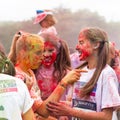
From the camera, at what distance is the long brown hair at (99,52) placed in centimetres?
320

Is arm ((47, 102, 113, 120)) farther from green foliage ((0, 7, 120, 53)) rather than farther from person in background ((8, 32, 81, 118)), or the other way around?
green foliage ((0, 7, 120, 53))

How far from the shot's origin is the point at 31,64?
11.1ft

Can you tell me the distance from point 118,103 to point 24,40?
89 cm

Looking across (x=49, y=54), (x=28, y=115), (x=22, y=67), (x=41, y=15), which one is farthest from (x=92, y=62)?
(x=41, y=15)

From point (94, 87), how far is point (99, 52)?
12.3 inches

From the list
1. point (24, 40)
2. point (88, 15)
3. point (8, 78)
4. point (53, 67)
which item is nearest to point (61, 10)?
point (88, 15)

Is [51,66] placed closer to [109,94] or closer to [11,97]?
[109,94]

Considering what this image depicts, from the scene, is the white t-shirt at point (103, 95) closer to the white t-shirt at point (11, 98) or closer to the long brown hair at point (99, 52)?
the long brown hair at point (99, 52)

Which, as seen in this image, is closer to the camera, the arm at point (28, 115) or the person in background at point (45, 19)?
the arm at point (28, 115)

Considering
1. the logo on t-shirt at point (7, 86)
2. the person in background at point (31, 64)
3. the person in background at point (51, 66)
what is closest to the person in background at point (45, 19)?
the person in background at point (51, 66)

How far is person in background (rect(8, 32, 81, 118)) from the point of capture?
320cm

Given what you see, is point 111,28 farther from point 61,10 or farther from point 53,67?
point 53,67

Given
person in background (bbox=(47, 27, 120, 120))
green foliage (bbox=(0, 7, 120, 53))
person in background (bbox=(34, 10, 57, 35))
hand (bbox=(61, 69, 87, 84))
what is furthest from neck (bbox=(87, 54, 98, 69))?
green foliage (bbox=(0, 7, 120, 53))

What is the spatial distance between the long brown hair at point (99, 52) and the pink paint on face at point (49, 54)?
62 cm
